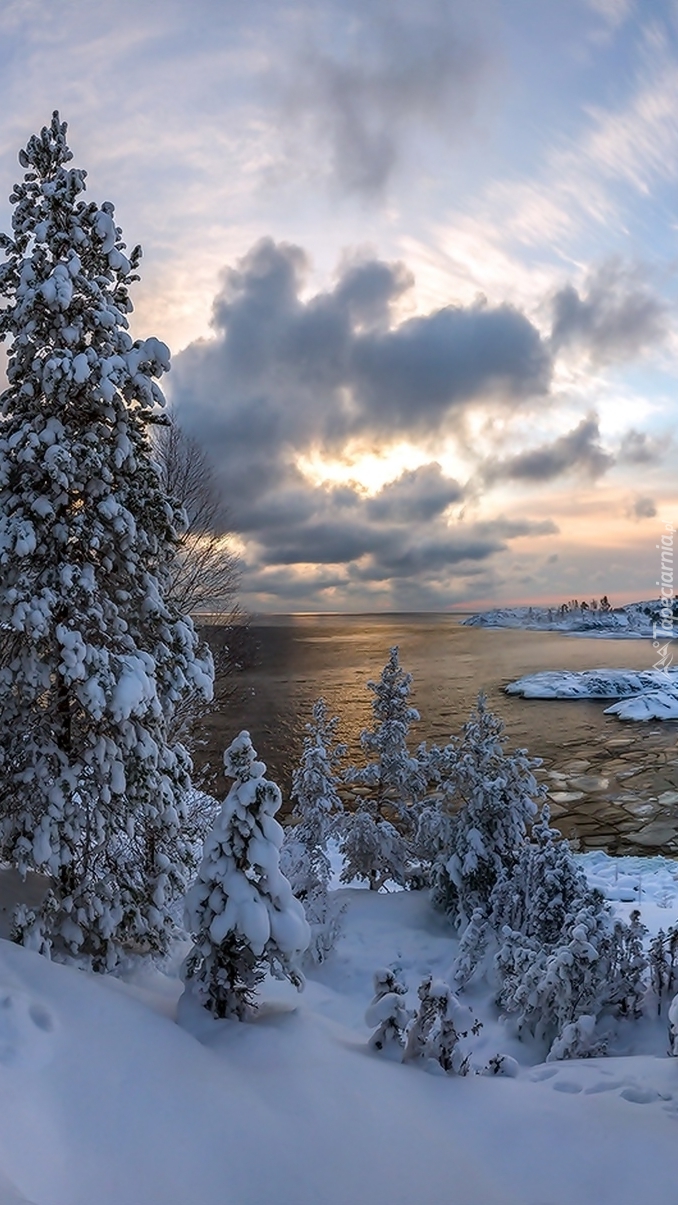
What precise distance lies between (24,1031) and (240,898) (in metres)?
1.96

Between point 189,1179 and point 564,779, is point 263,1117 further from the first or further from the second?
point 564,779

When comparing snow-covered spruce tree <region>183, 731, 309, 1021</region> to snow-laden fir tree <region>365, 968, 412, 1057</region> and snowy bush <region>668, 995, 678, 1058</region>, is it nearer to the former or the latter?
snow-laden fir tree <region>365, 968, 412, 1057</region>

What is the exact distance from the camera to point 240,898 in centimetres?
586

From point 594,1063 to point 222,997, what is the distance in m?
4.33

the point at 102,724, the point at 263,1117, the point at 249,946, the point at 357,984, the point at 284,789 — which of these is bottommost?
the point at 284,789

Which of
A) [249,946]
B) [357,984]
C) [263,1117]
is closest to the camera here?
[263,1117]

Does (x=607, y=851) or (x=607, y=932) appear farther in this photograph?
(x=607, y=851)

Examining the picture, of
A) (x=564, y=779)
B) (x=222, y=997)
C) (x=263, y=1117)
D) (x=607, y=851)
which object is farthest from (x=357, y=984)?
(x=564, y=779)

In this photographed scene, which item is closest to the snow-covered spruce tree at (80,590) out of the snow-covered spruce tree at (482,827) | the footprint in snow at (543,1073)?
the footprint in snow at (543,1073)

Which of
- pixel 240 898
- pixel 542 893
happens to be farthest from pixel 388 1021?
pixel 542 893

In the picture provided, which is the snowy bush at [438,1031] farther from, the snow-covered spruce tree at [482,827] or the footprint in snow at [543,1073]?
the snow-covered spruce tree at [482,827]

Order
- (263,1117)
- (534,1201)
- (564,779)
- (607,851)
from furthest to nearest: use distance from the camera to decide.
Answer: (564,779) → (607,851) → (263,1117) → (534,1201)

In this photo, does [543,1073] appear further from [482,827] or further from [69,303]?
[69,303]

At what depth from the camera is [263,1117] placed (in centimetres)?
480
